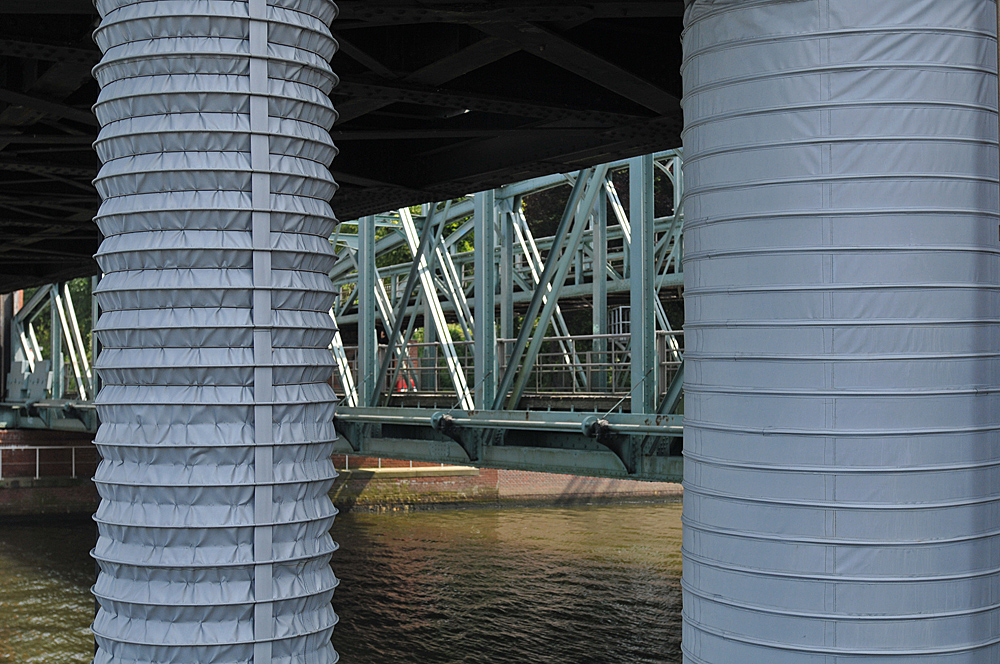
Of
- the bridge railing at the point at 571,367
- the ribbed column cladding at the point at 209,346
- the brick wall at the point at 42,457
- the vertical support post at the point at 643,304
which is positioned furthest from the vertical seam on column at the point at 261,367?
the brick wall at the point at 42,457

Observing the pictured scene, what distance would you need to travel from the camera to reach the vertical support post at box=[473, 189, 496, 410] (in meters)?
20.2

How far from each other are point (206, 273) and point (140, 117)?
23.8 inches

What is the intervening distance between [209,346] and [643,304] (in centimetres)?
1291

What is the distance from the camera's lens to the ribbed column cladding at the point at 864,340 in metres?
4.76

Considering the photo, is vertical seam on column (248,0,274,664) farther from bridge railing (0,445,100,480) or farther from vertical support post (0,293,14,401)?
vertical support post (0,293,14,401)

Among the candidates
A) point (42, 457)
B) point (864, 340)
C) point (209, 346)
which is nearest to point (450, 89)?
point (864, 340)

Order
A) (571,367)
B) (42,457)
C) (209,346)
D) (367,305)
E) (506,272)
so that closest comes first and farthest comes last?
1. (209,346)
2. (571,367)
3. (506,272)
4. (367,305)
5. (42,457)

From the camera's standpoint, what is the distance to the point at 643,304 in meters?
16.4

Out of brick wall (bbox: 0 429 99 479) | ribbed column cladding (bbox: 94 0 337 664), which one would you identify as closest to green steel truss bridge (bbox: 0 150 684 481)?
ribbed column cladding (bbox: 94 0 337 664)

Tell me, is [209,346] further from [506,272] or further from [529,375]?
[506,272]

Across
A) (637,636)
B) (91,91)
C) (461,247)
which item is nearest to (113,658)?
(91,91)

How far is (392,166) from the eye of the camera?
18.4 meters

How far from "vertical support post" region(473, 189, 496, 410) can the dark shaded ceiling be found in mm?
2267

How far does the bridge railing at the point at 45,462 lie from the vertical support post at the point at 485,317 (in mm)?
22264
